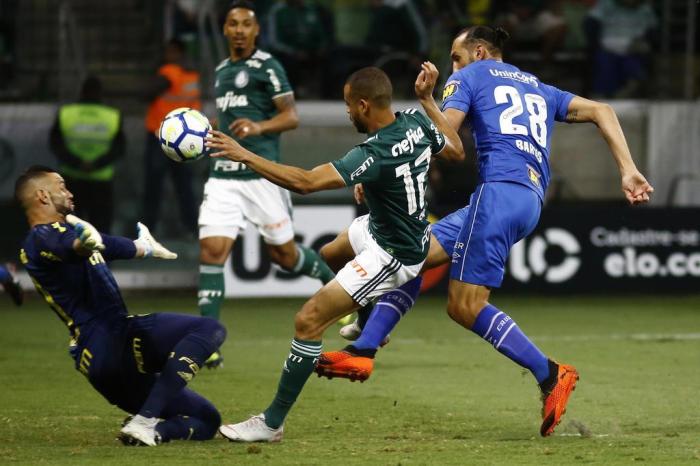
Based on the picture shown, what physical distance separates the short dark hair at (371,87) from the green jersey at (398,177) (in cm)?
15

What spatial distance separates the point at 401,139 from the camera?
266 inches

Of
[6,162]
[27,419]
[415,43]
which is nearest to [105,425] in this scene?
[27,419]

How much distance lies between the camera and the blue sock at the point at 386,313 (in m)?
7.34

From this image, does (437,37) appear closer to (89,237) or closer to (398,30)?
(398,30)

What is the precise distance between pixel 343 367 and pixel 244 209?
139 inches

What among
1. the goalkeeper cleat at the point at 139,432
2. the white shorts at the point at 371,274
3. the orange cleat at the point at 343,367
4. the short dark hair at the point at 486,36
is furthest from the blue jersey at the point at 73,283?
the short dark hair at the point at 486,36

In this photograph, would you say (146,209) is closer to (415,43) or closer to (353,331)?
(415,43)

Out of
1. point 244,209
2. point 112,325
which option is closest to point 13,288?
point 112,325

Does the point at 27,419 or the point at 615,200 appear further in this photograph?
the point at 615,200

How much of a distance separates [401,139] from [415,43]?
10.4m

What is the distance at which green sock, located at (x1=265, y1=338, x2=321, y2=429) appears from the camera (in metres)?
6.77

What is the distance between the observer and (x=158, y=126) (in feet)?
48.7

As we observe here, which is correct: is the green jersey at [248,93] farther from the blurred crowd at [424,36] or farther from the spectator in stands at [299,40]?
the spectator in stands at [299,40]

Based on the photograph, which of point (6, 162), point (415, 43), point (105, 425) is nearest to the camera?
point (105, 425)
